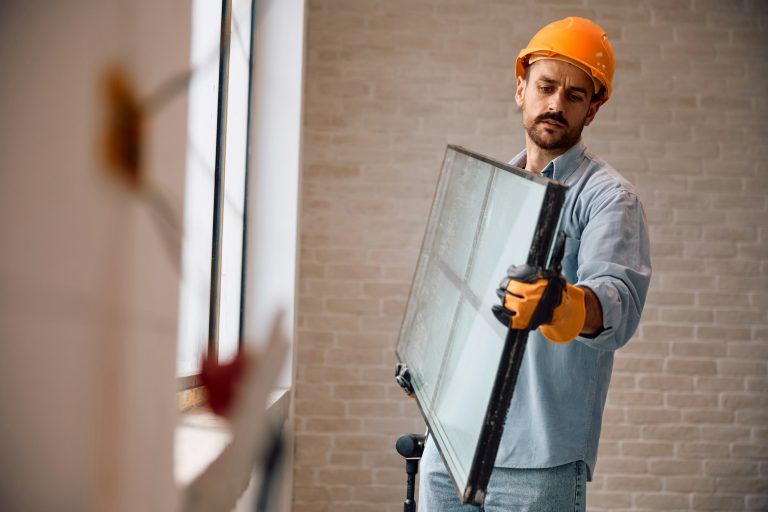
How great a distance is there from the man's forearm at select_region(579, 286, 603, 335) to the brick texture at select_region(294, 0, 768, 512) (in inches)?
88.6

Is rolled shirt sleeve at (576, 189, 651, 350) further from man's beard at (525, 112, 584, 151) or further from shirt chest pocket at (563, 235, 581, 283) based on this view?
man's beard at (525, 112, 584, 151)

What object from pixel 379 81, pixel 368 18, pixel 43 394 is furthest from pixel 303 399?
pixel 43 394

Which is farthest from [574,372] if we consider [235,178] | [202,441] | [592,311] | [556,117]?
[235,178]

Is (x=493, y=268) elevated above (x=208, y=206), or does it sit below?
below

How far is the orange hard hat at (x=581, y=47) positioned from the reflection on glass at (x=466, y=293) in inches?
12.2

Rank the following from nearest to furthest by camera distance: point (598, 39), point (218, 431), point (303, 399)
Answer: point (218, 431)
point (598, 39)
point (303, 399)

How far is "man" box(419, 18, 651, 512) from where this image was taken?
43.0 inches

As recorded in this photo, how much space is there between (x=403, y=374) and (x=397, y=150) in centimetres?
189

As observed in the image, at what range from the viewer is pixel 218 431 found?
0.60 ft

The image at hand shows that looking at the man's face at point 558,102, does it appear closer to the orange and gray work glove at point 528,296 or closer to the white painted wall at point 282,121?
the orange and gray work glove at point 528,296

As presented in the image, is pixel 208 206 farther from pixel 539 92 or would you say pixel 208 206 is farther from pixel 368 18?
pixel 368 18

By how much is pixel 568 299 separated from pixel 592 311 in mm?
105

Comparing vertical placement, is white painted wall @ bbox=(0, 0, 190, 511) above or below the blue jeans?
above

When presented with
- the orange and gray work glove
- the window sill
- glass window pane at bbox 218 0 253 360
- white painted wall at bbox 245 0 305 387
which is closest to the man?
the orange and gray work glove
